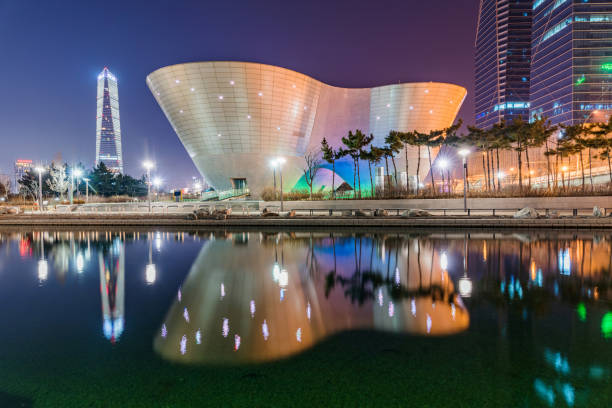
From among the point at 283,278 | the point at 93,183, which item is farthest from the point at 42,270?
the point at 93,183

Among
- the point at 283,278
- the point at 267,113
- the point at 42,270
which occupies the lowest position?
the point at 283,278

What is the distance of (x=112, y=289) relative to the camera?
7574mm

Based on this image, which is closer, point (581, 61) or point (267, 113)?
point (267, 113)

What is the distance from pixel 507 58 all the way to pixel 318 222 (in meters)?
178

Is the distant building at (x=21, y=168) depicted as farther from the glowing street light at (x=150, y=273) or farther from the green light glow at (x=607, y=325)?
the green light glow at (x=607, y=325)

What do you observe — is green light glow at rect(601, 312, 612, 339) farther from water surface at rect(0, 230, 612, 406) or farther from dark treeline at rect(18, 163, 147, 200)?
dark treeline at rect(18, 163, 147, 200)

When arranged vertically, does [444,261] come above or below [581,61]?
below

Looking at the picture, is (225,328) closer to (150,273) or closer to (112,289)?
(112,289)

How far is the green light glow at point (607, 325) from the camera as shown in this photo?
4.62 metres

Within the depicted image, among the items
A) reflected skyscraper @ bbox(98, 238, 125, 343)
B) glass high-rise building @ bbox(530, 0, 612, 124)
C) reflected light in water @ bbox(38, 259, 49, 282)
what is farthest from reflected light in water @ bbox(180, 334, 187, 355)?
glass high-rise building @ bbox(530, 0, 612, 124)

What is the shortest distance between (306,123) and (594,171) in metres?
37.6

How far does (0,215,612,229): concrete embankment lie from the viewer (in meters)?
18.0

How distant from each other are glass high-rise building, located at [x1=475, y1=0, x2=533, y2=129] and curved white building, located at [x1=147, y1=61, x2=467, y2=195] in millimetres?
122426

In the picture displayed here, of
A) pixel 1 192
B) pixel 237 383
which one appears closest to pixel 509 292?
pixel 237 383
